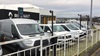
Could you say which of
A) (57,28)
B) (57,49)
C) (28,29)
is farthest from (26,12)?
(57,49)

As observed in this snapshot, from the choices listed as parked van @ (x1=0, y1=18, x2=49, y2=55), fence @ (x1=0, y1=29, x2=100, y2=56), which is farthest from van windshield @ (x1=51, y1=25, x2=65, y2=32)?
fence @ (x1=0, y1=29, x2=100, y2=56)

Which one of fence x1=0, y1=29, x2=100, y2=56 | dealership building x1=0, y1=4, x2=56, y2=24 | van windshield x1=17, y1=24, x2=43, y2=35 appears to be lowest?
fence x1=0, y1=29, x2=100, y2=56

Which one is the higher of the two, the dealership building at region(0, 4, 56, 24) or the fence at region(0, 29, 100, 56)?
the dealership building at region(0, 4, 56, 24)

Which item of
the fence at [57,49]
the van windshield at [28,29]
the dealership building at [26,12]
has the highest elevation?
the dealership building at [26,12]

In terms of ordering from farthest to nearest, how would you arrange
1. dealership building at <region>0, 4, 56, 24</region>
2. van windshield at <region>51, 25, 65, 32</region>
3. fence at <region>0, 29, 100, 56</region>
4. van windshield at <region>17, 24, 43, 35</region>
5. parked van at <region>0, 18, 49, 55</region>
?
dealership building at <region>0, 4, 56, 24</region> → van windshield at <region>51, 25, 65, 32</region> → van windshield at <region>17, 24, 43, 35</region> → parked van at <region>0, 18, 49, 55</region> → fence at <region>0, 29, 100, 56</region>

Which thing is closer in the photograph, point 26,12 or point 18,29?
point 18,29

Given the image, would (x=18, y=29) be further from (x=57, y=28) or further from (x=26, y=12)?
(x=26, y=12)

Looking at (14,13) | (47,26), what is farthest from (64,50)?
(14,13)

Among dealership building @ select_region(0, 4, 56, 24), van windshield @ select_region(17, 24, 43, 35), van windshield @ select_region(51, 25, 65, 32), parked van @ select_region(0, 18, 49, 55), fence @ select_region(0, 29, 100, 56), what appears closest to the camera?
fence @ select_region(0, 29, 100, 56)

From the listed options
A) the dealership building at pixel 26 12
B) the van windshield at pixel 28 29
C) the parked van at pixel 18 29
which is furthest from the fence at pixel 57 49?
the dealership building at pixel 26 12

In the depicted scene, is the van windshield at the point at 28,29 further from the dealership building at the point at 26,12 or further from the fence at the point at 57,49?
the dealership building at the point at 26,12

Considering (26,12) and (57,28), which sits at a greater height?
(26,12)

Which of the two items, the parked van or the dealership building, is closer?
the parked van

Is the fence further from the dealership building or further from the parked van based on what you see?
the dealership building
